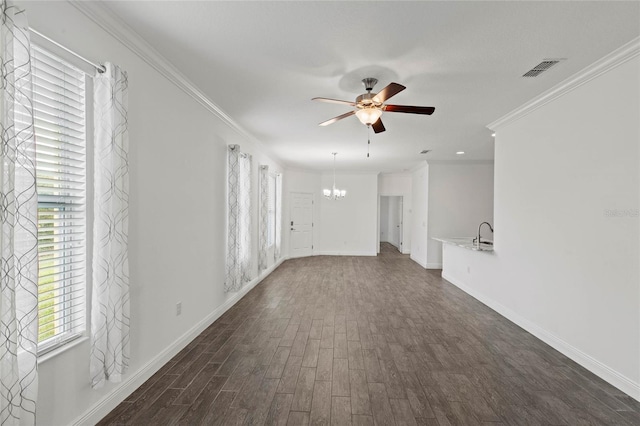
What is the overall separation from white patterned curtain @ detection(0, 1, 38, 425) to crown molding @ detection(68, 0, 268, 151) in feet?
2.01

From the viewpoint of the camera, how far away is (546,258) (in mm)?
3324

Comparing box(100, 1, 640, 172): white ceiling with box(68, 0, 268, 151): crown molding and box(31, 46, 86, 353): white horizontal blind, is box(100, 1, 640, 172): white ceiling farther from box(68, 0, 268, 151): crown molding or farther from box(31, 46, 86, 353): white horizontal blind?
box(31, 46, 86, 353): white horizontal blind

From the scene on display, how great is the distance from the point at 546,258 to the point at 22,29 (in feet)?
14.9

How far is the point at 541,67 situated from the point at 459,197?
16.1 ft

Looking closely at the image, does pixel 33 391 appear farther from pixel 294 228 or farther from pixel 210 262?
pixel 294 228

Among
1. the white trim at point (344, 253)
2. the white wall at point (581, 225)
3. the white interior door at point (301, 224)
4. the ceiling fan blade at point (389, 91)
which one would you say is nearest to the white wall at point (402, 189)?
the white trim at point (344, 253)

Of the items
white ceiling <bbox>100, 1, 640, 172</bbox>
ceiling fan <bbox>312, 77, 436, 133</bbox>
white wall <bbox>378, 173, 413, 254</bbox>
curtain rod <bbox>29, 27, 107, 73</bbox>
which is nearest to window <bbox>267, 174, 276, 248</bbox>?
white ceiling <bbox>100, 1, 640, 172</bbox>

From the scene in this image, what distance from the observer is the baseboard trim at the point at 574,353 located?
7.81 ft

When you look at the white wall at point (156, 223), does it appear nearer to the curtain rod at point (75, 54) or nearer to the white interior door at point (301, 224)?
the curtain rod at point (75, 54)

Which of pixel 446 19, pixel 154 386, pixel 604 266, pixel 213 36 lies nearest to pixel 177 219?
pixel 154 386

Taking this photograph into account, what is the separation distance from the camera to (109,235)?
1.95 m

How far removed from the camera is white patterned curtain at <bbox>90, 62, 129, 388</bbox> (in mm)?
1904

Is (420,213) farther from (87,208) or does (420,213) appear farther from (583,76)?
(87,208)

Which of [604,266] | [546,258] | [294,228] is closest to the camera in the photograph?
[604,266]
